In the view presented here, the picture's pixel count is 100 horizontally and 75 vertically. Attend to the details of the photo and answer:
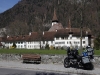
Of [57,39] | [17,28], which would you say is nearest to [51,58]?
[57,39]

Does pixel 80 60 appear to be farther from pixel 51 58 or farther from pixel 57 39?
pixel 57 39

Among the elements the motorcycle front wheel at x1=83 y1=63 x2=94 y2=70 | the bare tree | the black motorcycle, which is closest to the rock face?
the black motorcycle

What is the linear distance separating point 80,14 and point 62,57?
4.60 meters

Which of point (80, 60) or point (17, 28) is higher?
point (17, 28)

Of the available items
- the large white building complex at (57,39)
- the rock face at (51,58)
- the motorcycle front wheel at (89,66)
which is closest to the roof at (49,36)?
the large white building complex at (57,39)

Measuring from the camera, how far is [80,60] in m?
17.3

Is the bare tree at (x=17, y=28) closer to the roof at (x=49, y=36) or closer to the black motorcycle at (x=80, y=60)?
the roof at (x=49, y=36)

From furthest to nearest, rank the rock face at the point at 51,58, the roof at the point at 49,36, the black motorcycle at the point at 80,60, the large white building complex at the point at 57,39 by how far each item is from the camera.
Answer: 1. the roof at the point at 49,36
2. the large white building complex at the point at 57,39
3. the rock face at the point at 51,58
4. the black motorcycle at the point at 80,60

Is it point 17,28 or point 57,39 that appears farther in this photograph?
point 17,28

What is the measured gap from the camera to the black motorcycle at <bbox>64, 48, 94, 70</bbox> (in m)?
16.8

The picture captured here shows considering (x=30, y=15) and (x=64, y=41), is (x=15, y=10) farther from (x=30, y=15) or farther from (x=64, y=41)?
(x=64, y=41)

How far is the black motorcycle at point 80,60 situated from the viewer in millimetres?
16766

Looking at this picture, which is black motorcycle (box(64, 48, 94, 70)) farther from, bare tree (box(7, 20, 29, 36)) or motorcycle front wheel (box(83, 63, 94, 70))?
bare tree (box(7, 20, 29, 36))

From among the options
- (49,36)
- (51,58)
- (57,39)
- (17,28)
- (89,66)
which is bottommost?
(89,66)
